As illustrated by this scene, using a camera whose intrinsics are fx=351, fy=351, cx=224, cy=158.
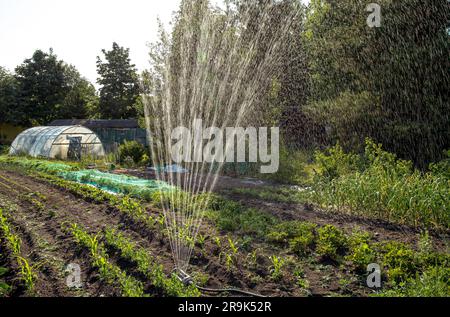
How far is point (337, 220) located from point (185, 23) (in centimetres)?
1241

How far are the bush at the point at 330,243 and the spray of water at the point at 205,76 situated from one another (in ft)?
25.8

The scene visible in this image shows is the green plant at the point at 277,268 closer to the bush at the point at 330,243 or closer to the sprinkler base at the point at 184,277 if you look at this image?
the bush at the point at 330,243

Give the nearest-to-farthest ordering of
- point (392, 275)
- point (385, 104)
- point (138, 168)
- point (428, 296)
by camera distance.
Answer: point (428, 296) < point (392, 275) < point (385, 104) < point (138, 168)

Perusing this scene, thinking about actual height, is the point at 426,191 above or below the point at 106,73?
below

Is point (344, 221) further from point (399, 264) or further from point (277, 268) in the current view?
point (277, 268)

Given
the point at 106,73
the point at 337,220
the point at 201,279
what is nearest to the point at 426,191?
the point at 337,220

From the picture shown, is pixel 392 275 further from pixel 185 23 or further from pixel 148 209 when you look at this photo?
pixel 185 23

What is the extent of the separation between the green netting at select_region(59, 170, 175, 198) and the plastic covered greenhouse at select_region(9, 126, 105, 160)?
304 inches

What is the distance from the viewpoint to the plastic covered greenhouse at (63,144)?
20000 mm

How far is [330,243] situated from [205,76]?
1130cm

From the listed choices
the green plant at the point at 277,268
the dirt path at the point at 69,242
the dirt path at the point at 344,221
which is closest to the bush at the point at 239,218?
the dirt path at the point at 344,221

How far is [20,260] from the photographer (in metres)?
4.83

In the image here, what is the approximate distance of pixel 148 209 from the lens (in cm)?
739

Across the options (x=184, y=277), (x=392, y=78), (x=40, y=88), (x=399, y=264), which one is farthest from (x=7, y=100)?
(x=399, y=264)
